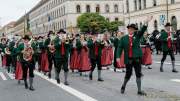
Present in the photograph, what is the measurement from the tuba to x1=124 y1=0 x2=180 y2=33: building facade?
141ft

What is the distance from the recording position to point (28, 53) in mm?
14859

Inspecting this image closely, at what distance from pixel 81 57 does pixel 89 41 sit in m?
2.63

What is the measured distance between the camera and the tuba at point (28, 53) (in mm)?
14805

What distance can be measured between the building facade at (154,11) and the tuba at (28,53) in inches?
1694

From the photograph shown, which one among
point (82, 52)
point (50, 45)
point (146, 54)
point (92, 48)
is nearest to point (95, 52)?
point (92, 48)

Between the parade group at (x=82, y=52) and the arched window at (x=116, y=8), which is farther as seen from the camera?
the arched window at (x=116, y=8)

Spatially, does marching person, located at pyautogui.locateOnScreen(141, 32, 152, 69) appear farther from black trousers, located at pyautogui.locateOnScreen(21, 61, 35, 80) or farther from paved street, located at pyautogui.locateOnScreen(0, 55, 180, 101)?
black trousers, located at pyautogui.locateOnScreen(21, 61, 35, 80)

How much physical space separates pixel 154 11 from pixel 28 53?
55340 millimetres

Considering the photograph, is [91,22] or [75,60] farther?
[91,22]

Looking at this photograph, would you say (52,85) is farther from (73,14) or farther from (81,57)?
(73,14)

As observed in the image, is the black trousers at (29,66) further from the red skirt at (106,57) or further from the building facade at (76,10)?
the building facade at (76,10)

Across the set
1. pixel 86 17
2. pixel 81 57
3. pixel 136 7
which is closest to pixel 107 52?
pixel 81 57

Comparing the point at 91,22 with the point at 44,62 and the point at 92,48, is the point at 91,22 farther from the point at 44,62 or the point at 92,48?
the point at 92,48

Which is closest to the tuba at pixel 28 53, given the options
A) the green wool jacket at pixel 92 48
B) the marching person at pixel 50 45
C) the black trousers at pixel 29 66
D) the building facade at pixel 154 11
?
the black trousers at pixel 29 66
